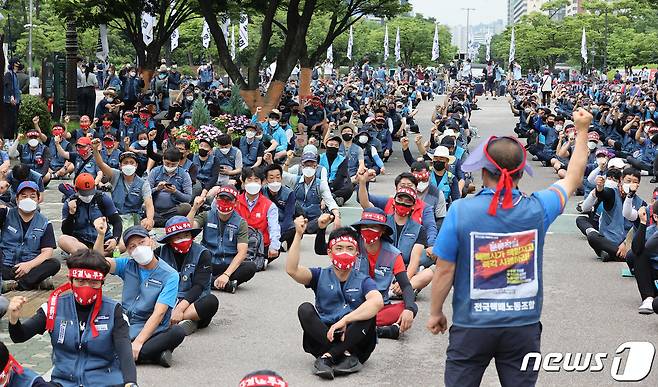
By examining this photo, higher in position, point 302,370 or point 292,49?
point 292,49

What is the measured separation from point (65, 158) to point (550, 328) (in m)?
12.9

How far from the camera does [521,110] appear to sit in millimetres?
35438

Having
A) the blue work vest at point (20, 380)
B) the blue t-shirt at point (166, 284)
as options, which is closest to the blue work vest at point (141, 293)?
the blue t-shirt at point (166, 284)

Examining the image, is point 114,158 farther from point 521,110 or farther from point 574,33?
point 574,33

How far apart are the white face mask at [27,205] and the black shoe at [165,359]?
3.31 m

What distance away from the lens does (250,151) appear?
70.8ft

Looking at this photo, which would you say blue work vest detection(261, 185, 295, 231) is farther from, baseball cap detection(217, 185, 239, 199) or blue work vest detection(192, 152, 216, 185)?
blue work vest detection(192, 152, 216, 185)

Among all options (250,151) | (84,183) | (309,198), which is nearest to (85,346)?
(84,183)

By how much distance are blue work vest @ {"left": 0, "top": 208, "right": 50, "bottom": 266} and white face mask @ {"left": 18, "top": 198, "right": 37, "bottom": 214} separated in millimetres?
153

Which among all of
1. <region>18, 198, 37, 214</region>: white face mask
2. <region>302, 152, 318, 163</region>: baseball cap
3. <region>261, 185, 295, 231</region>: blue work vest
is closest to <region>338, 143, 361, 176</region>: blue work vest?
<region>302, 152, 318, 163</region>: baseball cap

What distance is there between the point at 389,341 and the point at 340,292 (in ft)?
4.73

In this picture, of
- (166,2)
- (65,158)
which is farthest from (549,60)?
(65,158)

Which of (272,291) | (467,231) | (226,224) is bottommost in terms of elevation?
(272,291)

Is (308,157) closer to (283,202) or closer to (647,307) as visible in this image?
(283,202)
